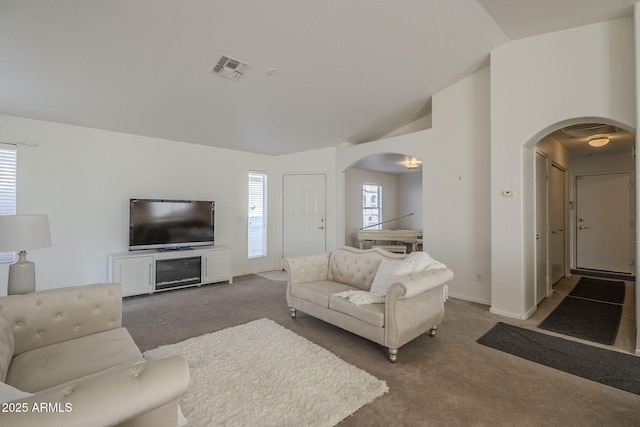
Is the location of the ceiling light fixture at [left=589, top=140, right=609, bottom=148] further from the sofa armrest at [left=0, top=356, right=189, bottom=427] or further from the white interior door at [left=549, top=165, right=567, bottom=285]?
the sofa armrest at [left=0, top=356, right=189, bottom=427]

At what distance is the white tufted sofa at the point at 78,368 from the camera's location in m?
0.82

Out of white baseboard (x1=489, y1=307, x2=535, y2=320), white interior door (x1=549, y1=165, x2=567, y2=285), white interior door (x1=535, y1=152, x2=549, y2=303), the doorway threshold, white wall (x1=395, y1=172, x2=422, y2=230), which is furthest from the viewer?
white wall (x1=395, y1=172, x2=422, y2=230)

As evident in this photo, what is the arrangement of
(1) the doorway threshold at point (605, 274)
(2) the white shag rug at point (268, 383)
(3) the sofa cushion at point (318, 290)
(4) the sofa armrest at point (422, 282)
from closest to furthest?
(2) the white shag rug at point (268, 383) < (4) the sofa armrest at point (422, 282) < (3) the sofa cushion at point (318, 290) < (1) the doorway threshold at point (605, 274)

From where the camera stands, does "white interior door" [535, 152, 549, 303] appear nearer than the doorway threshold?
Yes

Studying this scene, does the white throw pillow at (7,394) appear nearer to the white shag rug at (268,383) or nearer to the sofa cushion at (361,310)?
the white shag rug at (268,383)

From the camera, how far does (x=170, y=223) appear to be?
476 cm

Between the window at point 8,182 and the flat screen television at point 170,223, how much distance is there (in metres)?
1.26

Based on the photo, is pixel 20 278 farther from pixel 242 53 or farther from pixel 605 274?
pixel 605 274

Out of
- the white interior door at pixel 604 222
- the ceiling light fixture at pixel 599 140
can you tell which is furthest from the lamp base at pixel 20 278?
the white interior door at pixel 604 222

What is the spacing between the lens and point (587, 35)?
3018mm

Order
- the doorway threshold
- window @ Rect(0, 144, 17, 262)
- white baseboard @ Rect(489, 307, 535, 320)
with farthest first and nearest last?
the doorway threshold → window @ Rect(0, 144, 17, 262) → white baseboard @ Rect(489, 307, 535, 320)

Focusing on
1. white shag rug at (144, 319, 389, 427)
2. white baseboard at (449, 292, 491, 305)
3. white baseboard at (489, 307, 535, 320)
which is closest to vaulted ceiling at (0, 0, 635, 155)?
white shag rug at (144, 319, 389, 427)

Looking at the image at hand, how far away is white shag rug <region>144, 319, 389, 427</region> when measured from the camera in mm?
1774

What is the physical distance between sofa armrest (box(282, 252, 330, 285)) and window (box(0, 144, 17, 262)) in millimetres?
3505
